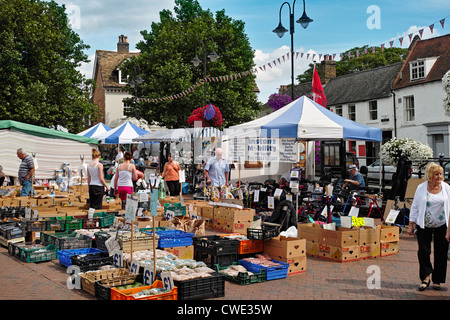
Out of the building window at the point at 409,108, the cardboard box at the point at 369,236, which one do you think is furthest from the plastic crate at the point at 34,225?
the building window at the point at 409,108

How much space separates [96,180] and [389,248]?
21.7ft

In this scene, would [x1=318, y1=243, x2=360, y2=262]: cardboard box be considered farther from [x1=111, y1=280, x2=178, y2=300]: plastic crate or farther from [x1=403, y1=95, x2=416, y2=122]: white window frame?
[x1=403, y1=95, x2=416, y2=122]: white window frame

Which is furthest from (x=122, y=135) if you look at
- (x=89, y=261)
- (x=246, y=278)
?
(x=246, y=278)

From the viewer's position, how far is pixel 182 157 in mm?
24438

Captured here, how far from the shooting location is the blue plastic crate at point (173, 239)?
7.93 meters

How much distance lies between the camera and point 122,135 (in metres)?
25.0

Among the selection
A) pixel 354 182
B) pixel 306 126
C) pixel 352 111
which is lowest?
pixel 354 182

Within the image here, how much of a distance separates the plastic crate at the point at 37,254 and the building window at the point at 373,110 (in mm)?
34621

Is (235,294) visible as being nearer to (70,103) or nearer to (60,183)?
(60,183)

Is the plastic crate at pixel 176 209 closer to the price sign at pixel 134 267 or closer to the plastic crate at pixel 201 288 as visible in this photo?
the price sign at pixel 134 267

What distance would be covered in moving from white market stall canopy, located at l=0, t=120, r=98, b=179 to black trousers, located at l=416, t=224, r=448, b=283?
15.6m

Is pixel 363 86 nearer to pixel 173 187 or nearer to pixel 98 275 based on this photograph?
pixel 173 187

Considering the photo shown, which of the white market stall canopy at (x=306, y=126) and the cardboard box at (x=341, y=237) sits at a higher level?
the white market stall canopy at (x=306, y=126)

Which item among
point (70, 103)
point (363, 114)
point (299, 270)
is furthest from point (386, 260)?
point (363, 114)
